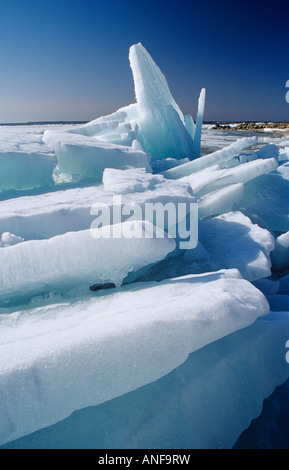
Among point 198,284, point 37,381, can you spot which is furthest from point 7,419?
point 198,284

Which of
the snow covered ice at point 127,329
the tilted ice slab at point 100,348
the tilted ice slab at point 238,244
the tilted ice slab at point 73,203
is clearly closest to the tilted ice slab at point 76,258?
the snow covered ice at point 127,329

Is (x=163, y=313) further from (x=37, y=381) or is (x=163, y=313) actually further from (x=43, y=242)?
(x=43, y=242)

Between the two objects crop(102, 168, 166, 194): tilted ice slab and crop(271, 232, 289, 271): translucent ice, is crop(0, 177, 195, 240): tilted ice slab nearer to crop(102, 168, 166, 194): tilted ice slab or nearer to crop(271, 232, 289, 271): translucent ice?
crop(102, 168, 166, 194): tilted ice slab

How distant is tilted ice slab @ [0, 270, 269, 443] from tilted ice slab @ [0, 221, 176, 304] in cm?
17

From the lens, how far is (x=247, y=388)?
1.12 m

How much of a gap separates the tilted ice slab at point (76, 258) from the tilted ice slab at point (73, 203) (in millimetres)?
410

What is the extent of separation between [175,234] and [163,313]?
1.14 metres

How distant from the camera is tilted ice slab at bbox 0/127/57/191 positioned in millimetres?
2273

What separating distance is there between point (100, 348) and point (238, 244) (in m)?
1.45

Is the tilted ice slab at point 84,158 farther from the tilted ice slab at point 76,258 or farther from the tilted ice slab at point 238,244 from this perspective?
the tilted ice slab at point 76,258

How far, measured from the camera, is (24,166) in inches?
91.7

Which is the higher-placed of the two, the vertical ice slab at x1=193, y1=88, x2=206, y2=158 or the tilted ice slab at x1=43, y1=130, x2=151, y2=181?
the vertical ice slab at x1=193, y1=88, x2=206, y2=158

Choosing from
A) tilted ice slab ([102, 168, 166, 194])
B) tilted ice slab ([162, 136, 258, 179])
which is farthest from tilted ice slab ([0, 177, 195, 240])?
tilted ice slab ([162, 136, 258, 179])

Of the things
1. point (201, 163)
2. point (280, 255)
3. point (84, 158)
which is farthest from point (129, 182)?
point (201, 163)
